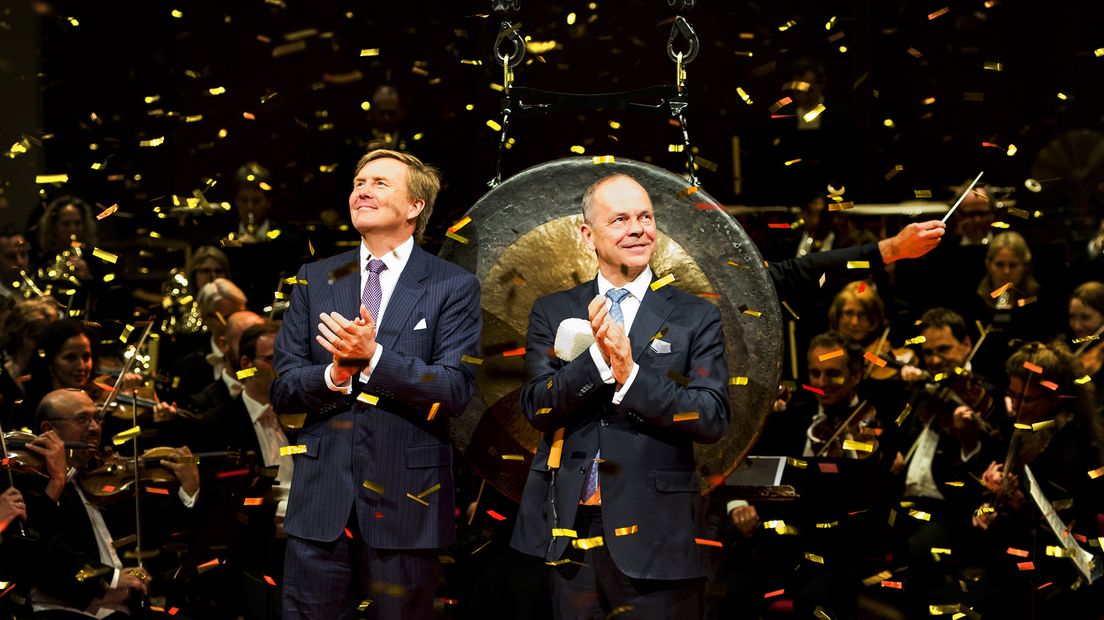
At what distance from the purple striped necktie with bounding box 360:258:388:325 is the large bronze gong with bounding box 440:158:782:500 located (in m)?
0.45

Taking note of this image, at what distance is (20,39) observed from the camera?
6.29 m

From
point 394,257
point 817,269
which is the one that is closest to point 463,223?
point 394,257

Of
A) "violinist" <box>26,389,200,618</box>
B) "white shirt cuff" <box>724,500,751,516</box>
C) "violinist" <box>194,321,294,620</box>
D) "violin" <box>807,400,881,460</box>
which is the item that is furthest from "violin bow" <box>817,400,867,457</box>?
"violinist" <box>26,389,200,618</box>

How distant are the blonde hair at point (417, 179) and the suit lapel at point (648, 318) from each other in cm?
61

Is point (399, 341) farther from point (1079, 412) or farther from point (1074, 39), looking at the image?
point (1074, 39)

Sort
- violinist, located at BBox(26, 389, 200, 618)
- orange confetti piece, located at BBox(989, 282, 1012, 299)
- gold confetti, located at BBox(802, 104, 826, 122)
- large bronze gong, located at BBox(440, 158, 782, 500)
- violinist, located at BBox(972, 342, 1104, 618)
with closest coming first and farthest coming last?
large bronze gong, located at BBox(440, 158, 782, 500), violinist, located at BBox(26, 389, 200, 618), violinist, located at BBox(972, 342, 1104, 618), orange confetti piece, located at BBox(989, 282, 1012, 299), gold confetti, located at BBox(802, 104, 826, 122)

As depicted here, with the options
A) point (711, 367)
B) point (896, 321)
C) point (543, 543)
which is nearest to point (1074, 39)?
point (896, 321)

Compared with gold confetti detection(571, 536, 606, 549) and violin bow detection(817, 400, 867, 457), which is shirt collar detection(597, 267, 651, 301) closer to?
gold confetti detection(571, 536, 606, 549)

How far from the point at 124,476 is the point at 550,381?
5.72 feet

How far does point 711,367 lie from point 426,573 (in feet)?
2.66

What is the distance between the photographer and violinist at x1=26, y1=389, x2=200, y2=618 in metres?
3.75

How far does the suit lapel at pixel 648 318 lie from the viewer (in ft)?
9.96

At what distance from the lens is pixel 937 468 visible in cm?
455

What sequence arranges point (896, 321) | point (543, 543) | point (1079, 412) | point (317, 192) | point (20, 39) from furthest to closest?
point (317, 192), point (20, 39), point (896, 321), point (1079, 412), point (543, 543)
